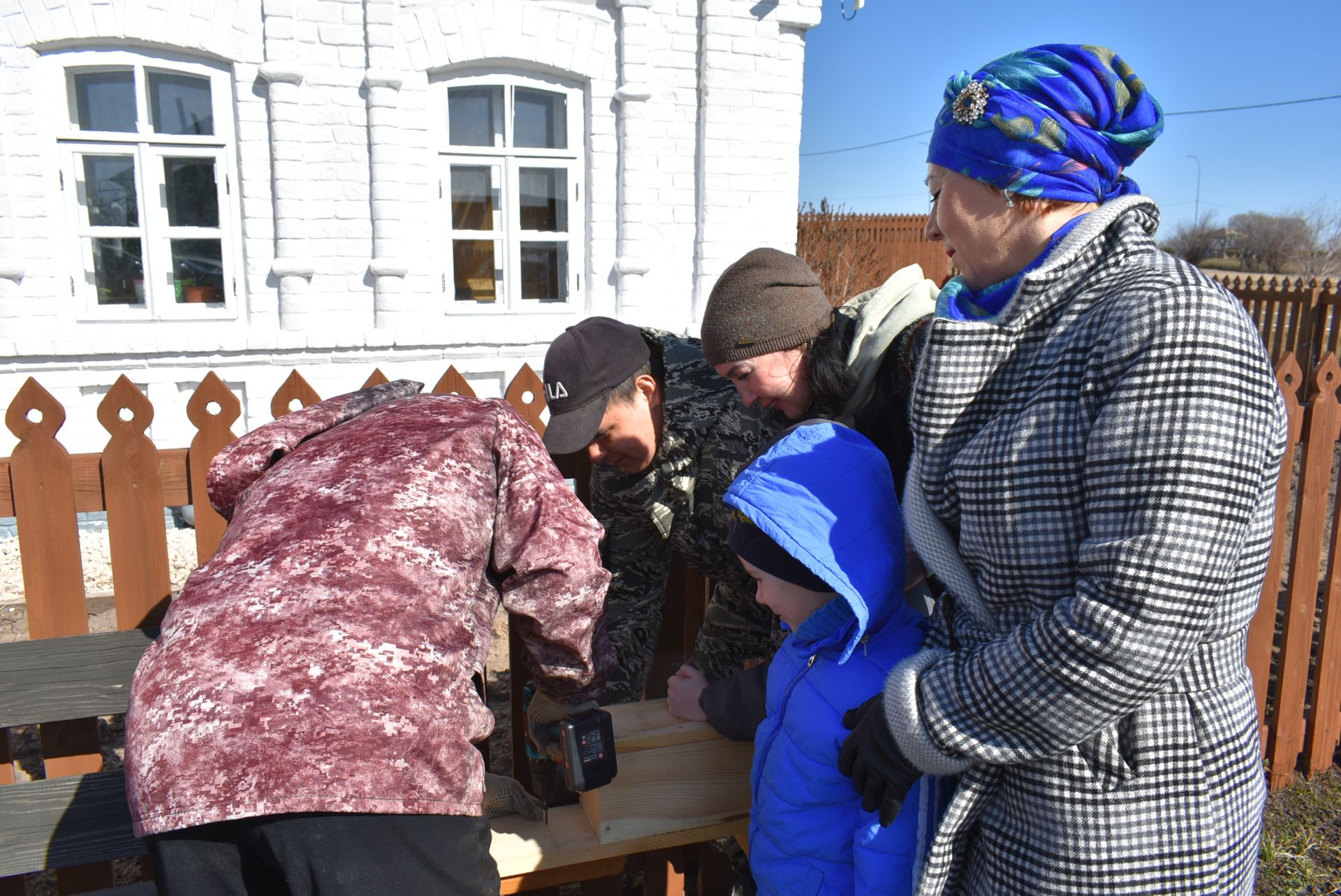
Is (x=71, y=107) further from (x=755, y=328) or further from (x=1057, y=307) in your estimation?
(x=1057, y=307)

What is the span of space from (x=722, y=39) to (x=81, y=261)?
4.83m

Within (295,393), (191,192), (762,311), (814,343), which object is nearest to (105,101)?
(191,192)

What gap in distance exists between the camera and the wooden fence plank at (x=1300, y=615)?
3287 millimetres

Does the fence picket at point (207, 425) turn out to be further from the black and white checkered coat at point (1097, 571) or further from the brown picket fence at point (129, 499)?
the black and white checkered coat at point (1097, 571)

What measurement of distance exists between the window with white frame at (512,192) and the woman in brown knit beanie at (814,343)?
16.9 feet

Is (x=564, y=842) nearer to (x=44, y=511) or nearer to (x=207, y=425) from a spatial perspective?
(x=207, y=425)

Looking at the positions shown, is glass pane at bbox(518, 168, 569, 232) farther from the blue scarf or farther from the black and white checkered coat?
the black and white checkered coat

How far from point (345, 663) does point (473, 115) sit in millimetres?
6226

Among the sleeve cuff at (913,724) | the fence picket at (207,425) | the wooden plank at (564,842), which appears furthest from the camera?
the fence picket at (207,425)

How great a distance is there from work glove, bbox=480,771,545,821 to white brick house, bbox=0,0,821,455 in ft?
16.9

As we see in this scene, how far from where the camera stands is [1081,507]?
1.17m

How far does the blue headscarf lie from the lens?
1.28 m

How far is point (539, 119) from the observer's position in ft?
23.1

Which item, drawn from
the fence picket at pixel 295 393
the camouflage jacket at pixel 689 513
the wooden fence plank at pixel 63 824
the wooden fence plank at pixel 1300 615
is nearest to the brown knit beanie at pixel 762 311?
the camouflage jacket at pixel 689 513
